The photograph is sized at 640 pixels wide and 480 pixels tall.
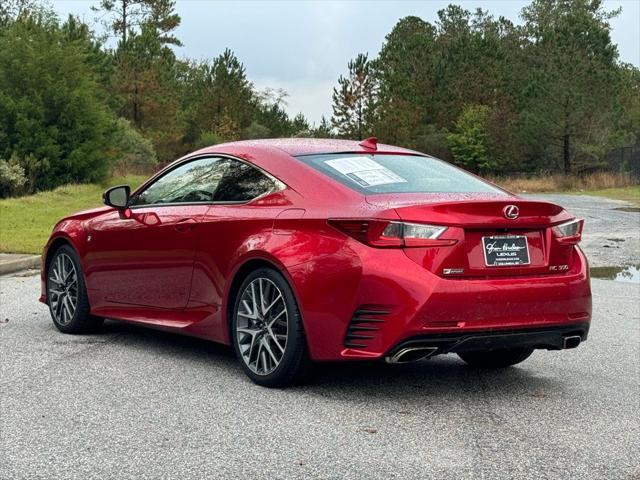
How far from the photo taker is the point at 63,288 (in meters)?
7.56

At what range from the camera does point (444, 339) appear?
16.2 feet

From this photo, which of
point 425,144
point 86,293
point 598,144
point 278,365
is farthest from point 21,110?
point 425,144

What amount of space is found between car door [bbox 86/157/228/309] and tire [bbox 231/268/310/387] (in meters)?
0.66

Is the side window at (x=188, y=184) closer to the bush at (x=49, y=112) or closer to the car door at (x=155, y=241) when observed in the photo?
the car door at (x=155, y=241)

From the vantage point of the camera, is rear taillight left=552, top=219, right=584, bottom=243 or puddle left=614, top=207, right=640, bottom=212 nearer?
rear taillight left=552, top=219, right=584, bottom=243

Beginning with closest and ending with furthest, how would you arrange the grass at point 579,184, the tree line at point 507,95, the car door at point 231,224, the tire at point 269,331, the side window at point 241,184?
the tire at point 269,331 → the car door at point 231,224 → the side window at point 241,184 → the grass at point 579,184 → the tree line at point 507,95

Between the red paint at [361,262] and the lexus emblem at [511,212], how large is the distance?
0.09 ft

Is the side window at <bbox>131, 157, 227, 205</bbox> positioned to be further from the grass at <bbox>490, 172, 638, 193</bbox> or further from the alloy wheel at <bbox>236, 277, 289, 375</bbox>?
the grass at <bbox>490, 172, 638, 193</bbox>

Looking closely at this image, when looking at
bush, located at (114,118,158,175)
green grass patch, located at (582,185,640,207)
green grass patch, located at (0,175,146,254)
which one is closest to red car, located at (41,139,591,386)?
green grass patch, located at (0,175,146,254)

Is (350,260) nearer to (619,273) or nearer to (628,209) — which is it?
(619,273)

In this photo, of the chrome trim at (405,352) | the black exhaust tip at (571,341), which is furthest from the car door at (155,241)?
the black exhaust tip at (571,341)

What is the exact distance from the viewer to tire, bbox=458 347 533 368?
6.23 m

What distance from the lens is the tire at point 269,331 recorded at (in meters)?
5.27

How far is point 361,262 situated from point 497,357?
5.98 ft
